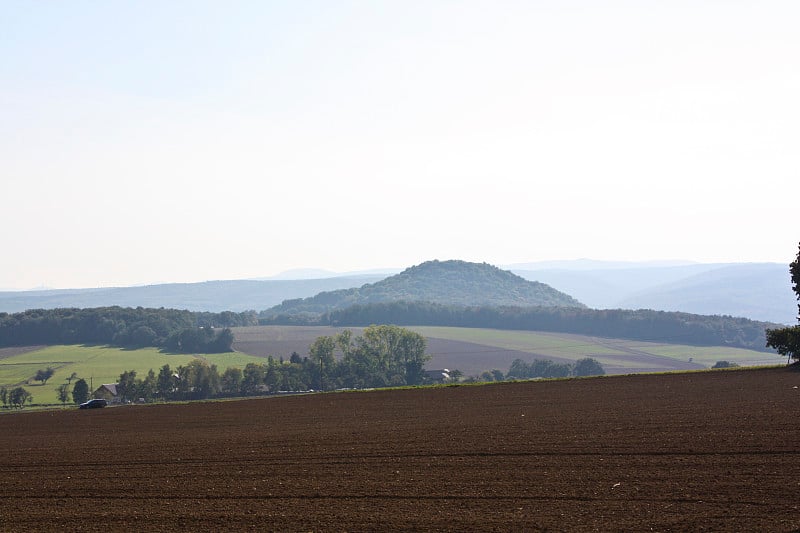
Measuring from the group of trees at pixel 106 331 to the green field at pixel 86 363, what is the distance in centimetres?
578

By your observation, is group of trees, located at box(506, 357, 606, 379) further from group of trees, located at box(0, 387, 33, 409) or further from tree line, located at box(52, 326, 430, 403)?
group of trees, located at box(0, 387, 33, 409)

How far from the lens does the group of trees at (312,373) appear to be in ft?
324

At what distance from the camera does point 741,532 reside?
47.6 ft

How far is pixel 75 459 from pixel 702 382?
33.6 m

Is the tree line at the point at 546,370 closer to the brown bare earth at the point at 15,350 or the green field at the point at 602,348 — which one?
the green field at the point at 602,348

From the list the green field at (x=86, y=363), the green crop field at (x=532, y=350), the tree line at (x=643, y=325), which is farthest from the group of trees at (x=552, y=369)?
the green field at (x=86, y=363)

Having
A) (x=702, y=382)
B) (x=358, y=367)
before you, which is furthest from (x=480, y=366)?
(x=702, y=382)

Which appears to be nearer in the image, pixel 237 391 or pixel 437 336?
pixel 237 391

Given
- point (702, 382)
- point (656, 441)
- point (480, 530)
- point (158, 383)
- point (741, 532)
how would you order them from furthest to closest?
point (158, 383), point (702, 382), point (656, 441), point (480, 530), point (741, 532)

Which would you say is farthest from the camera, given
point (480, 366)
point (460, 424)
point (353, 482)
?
point (480, 366)

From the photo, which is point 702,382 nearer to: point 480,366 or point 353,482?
point 353,482

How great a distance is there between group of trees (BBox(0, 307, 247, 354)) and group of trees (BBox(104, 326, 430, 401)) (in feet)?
104

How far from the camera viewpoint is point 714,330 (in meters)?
154

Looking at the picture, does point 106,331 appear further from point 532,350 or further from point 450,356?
point 532,350
